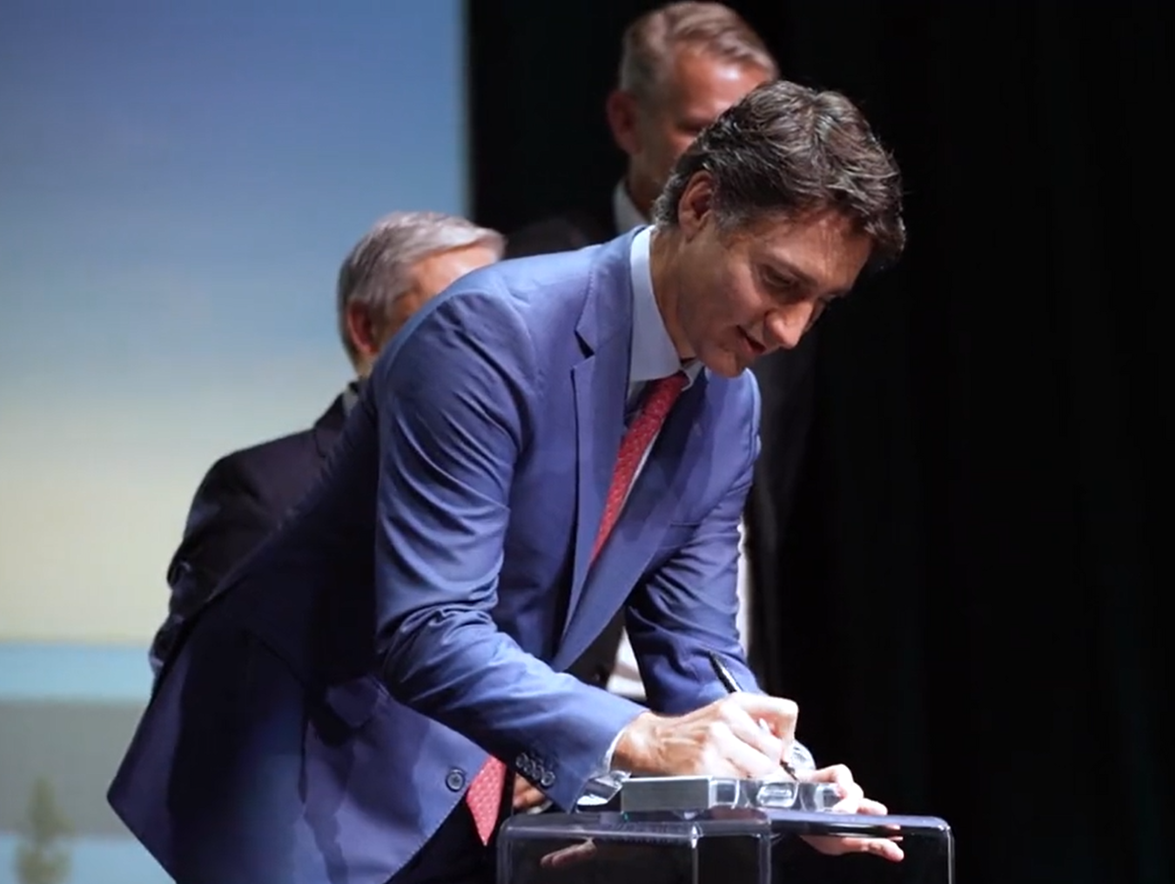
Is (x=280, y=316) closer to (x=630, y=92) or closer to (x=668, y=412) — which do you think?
(x=630, y=92)

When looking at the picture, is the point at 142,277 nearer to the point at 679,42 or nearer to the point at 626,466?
the point at 679,42

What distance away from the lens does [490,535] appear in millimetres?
1593

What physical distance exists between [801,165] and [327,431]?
109 centimetres

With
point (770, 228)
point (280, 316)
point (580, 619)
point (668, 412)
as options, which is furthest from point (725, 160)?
point (280, 316)

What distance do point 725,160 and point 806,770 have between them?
51cm

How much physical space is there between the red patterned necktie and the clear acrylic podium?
15.1 inches

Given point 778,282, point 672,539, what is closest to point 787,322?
point 778,282

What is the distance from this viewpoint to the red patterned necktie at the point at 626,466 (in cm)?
175

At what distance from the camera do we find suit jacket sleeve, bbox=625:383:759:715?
6.04 feet

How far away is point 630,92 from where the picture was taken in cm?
282

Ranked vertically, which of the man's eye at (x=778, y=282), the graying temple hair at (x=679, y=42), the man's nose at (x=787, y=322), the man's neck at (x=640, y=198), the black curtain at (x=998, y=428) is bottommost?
the black curtain at (x=998, y=428)

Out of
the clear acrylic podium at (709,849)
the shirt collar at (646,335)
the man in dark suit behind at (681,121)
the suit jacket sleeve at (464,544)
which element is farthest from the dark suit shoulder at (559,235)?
the clear acrylic podium at (709,849)

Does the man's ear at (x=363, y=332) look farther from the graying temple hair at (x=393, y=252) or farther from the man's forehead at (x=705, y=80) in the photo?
the man's forehead at (x=705, y=80)

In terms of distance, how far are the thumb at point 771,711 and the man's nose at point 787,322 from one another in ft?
1.12
